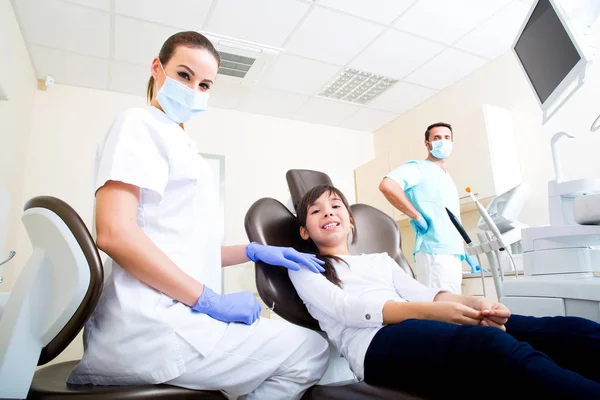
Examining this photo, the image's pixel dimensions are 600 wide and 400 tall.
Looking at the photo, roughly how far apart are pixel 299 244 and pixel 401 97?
116 inches

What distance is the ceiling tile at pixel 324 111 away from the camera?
400cm

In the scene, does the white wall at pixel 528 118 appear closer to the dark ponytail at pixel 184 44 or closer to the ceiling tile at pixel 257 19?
the ceiling tile at pixel 257 19

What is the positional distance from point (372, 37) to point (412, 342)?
8.65ft

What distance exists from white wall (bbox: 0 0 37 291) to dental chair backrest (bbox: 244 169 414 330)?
6.46 feet

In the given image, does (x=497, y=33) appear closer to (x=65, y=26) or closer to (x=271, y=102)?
(x=271, y=102)

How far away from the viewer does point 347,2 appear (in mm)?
2637

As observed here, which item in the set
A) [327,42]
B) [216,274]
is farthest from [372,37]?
[216,274]

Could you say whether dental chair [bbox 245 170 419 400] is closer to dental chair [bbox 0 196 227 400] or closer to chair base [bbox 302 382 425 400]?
chair base [bbox 302 382 425 400]

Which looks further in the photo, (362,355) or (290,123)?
(290,123)

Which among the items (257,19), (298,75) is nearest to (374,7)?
(257,19)

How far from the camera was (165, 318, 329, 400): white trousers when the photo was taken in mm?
824

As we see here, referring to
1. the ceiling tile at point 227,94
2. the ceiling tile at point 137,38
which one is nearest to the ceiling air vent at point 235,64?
the ceiling tile at point 227,94

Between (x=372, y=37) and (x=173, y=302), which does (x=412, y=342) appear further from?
(x=372, y=37)

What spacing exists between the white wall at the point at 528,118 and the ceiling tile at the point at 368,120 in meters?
0.39
